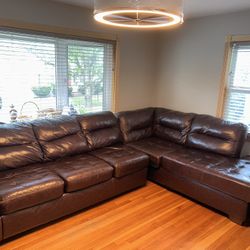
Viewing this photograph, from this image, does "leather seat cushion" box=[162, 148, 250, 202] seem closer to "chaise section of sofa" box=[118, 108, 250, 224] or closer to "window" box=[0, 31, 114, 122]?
"chaise section of sofa" box=[118, 108, 250, 224]

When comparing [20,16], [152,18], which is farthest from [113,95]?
[152,18]

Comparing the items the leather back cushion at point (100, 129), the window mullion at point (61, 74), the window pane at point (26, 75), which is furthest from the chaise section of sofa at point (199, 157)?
the window pane at point (26, 75)

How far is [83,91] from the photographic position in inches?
149

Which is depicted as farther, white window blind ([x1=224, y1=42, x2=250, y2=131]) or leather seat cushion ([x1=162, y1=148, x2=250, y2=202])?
white window blind ([x1=224, y1=42, x2=250, y2=131])

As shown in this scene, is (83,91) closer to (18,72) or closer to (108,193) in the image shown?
(18,72)

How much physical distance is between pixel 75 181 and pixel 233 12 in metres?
3.10

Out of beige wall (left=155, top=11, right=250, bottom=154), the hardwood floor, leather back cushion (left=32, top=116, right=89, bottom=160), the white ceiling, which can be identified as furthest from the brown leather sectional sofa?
the white ceiling

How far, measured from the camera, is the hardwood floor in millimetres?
2184

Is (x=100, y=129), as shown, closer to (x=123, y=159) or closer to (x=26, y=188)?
(x=123, y=159)

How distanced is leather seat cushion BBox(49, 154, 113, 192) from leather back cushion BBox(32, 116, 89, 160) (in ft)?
0.40

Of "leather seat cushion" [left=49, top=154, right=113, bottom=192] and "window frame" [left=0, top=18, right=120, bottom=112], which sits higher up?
"window frame" [left=0, top=18, right=120, bottom=112]

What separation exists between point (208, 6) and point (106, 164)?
238 centimetres

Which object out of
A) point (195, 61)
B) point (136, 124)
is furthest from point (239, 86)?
point (136, 124)

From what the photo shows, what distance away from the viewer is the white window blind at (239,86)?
3434 mm
